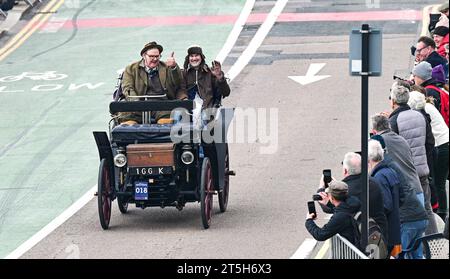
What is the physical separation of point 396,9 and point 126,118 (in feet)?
49.5

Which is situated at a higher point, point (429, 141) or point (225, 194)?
point (429, 141)

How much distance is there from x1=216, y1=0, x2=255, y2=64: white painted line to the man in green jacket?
→ 33.1 ft

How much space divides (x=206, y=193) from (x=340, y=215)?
13.4 ft

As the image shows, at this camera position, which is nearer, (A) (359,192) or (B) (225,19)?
(A) (359,192)

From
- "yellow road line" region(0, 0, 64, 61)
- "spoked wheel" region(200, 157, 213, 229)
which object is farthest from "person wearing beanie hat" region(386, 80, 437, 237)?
"yellow road line" region(0, 0, 64, 61)

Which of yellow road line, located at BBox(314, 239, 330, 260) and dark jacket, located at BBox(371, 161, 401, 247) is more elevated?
dark jacket, located at BBox(371, 161, 401, 247)

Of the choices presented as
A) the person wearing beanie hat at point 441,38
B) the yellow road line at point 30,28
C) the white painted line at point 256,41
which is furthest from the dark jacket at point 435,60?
the yellow road line at point 30,28

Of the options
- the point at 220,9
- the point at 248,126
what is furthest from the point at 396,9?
the point at 248,126

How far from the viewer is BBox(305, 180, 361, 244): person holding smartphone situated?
41.5 feet

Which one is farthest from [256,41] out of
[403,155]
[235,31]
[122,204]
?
[403,155]

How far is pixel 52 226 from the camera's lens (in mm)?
17375

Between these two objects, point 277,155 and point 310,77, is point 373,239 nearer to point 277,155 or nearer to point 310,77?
point 277,155

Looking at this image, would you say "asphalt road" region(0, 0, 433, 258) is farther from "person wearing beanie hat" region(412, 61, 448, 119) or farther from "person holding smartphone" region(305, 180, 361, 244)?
"person holding smartphone" region(305, 180, 361, 244)
